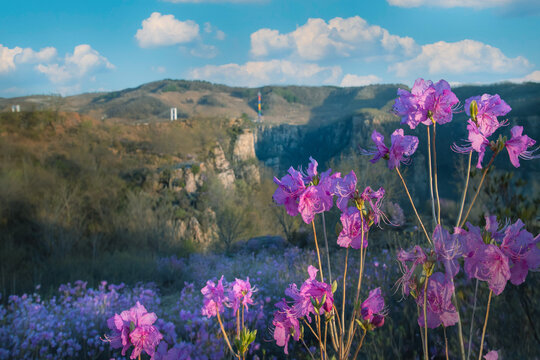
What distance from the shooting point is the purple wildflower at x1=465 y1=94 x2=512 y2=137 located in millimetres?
Result: 1115

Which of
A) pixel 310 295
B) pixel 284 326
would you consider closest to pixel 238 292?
pixel 284 326

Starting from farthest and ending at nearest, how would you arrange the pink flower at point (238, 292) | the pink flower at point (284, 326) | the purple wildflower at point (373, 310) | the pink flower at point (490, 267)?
the pink flower at point (238, 292)
the pink flower at point (284, 326)
the purple wildflower at point (373, 310)
the pink flower at point (490, 267)

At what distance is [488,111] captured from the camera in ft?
3.76

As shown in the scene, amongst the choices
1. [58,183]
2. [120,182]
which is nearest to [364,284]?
[58,183]

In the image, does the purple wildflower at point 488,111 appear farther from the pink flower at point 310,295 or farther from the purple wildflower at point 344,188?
the pink flower at point 310,295

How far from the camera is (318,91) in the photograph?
284 feet

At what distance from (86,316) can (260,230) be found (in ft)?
57.9

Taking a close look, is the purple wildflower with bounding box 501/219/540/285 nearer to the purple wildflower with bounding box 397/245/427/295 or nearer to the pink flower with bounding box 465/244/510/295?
the pink flower with bounding box 465/244/510/295

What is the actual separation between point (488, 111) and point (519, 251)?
474 mm

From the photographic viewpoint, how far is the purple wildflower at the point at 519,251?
2.85ft

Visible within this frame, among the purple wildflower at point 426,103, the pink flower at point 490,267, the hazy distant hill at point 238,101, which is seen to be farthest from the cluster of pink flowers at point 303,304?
the hazy distant hill at point 238,101

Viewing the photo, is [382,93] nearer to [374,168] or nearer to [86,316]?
[374,168]

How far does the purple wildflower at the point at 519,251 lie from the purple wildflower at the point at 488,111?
1.16ft

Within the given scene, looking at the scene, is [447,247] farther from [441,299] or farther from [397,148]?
[397,148]
